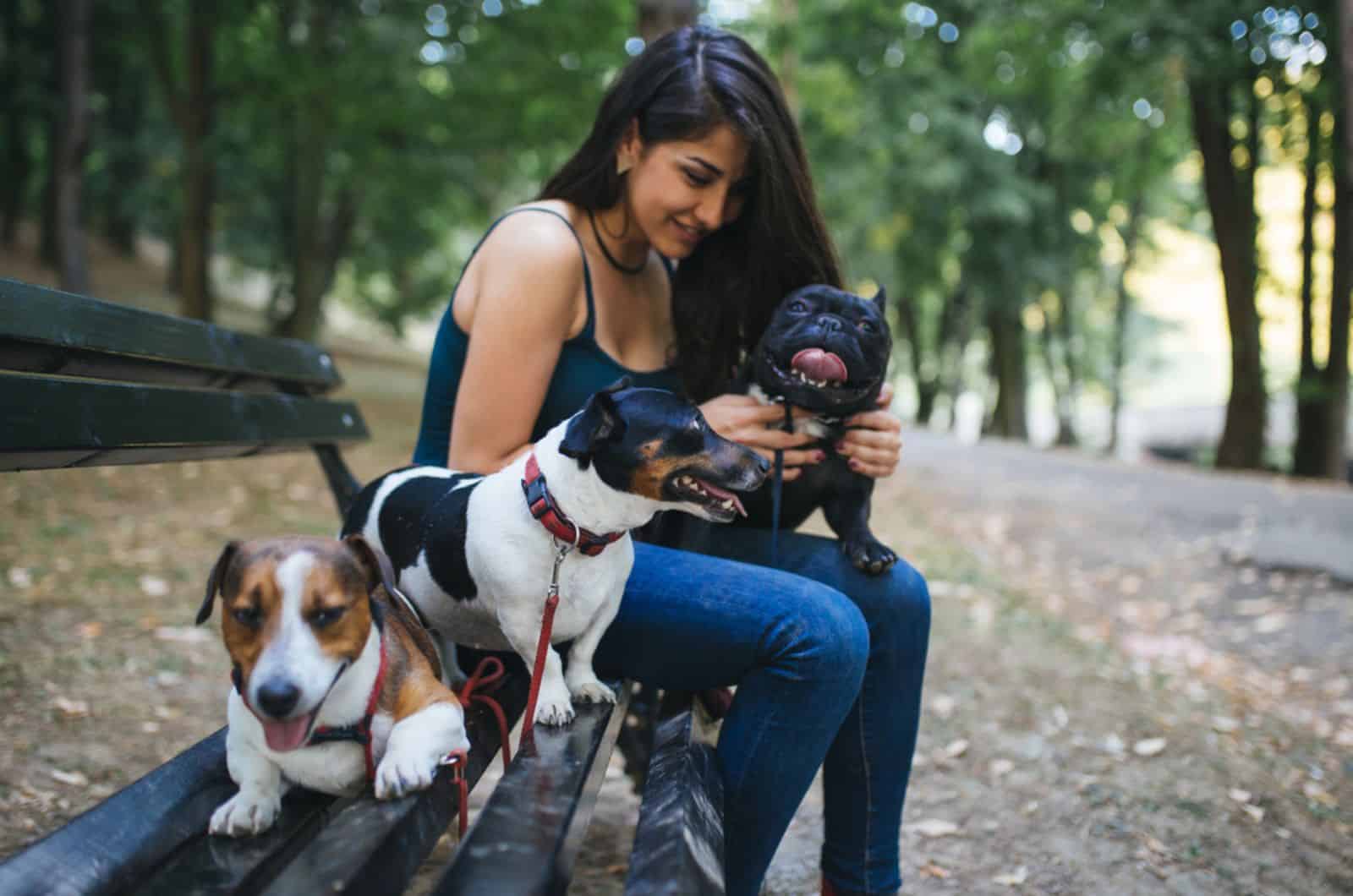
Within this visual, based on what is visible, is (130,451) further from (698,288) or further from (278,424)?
(698,288)

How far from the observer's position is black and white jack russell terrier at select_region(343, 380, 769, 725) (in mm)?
1890

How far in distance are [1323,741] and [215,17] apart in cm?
1331

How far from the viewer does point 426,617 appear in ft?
7.12

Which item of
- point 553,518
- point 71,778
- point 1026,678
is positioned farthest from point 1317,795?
point 71,778

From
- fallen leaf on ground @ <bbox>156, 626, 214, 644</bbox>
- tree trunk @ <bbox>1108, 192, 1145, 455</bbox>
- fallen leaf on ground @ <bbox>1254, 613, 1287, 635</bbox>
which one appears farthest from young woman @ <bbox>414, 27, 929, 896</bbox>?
tree trunk @ <bbox>1108, 192, 1145, 455</bbox>

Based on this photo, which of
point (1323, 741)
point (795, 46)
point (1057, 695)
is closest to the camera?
point (1323, 741)

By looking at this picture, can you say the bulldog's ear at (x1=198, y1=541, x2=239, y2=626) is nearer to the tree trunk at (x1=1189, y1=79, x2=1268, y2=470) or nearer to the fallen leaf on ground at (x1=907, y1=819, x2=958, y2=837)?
the fallen leaf on ground at (x1=907, y1=819, x2=958, y2=837)

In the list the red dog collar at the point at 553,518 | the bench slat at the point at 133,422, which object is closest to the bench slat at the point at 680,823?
the red dog collar at the point at 553,518

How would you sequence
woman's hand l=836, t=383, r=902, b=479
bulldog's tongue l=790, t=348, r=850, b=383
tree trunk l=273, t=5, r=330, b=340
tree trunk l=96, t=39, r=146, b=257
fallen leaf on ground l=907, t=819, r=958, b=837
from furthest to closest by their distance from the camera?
1. tree trunk l=96, t=39, r=146, b=257
2. tree trunk l=273, t=5, r=330, b=340
3. fallen leaf on ground l=907, t=819, r=958, b=837
4. woman's hand l=836, t=383, r=902, b=479
5. bulldog's tongue l=790, t=348, r=850, b=383

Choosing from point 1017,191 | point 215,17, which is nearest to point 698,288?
point 215,17

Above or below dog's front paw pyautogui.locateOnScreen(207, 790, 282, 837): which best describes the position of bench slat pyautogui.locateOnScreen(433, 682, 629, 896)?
A: above

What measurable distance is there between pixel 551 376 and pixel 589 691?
2.95ft

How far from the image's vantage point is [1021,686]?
4.73m

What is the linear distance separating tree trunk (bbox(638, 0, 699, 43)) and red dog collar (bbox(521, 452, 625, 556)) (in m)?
Answer: 5.36
